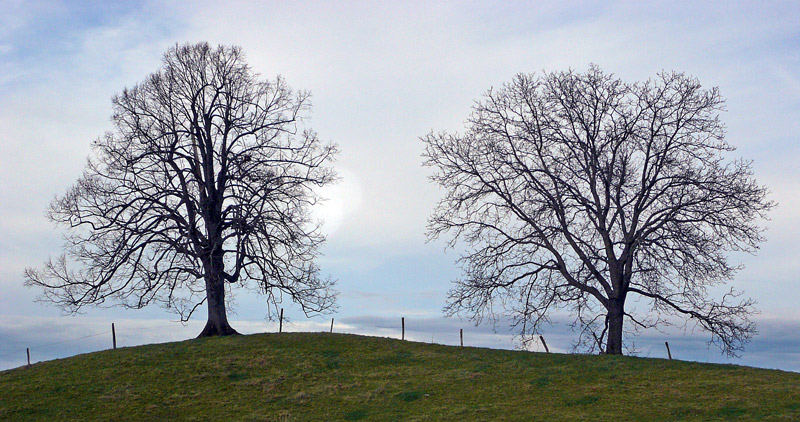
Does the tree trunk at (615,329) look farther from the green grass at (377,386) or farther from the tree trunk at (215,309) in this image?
the tree trunk at (215,309)

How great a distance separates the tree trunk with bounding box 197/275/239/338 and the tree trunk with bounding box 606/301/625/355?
20.2 m

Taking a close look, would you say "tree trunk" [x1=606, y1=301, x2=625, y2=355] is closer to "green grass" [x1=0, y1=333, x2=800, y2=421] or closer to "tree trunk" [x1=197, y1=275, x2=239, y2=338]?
"green grass" [x1=0, y1=333, x2=800, y2=421]

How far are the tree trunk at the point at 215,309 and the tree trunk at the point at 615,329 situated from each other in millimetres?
20191

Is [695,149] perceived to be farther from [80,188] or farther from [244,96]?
[80,188]

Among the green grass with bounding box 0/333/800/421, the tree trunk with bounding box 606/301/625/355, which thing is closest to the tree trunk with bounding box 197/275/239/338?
the green grass with bounding box 0/333/800/421

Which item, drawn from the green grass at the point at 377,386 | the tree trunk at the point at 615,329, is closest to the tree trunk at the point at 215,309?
the green grass at the point at 377,386

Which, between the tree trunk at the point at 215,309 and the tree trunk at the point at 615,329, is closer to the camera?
the tree trunk at the point at 615,329

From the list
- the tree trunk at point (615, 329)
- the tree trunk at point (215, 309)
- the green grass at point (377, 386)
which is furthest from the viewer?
the tree trunk at point (215, 309)

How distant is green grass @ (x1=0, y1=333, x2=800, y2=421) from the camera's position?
24359mm

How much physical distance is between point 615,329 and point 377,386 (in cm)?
1376

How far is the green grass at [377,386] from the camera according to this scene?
24359mm

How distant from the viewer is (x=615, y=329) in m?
35.8

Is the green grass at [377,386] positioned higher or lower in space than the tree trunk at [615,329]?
lower

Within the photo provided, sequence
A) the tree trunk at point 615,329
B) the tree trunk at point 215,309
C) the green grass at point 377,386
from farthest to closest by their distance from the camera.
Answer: the tree trunk at point 215,309, the tree trunk at point 615,329, the green grass at point 377,386
